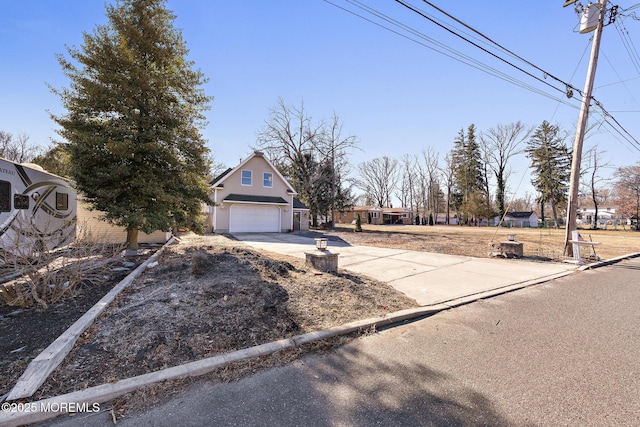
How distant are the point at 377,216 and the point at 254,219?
37.3 m

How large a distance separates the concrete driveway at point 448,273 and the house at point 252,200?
45.1ft

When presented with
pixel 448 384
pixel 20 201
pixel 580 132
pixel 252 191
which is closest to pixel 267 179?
pixel 252 191

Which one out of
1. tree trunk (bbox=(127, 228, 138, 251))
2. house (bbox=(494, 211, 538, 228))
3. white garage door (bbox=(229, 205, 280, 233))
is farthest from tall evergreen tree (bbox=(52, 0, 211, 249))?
house (bbox=(494, 211, 538, 228))

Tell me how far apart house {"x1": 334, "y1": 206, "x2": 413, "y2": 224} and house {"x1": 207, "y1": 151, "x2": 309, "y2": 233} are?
31855mm

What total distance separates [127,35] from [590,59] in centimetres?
1618

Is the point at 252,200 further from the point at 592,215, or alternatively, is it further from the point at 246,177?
the point at 592,215

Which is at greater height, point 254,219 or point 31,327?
point 254,219

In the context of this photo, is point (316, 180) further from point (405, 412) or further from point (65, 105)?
point (405, 412)

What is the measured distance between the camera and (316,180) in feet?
104

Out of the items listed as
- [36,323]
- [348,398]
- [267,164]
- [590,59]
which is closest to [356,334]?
[348,398]

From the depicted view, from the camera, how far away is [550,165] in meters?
43.5

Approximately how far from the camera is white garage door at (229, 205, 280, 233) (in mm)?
21672

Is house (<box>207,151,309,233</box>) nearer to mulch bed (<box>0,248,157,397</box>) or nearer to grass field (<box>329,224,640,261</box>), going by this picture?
grass field (<box>329,224,640,261</box>)

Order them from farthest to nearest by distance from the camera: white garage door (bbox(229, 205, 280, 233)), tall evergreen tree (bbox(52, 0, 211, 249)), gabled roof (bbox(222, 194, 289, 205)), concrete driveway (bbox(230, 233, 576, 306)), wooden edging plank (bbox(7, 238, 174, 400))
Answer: white garage door (bbox(229, 205, 280, 233))
gabled roof (bbox(222, 194, 289, 205))
tall evergreen tree (bbox(52, 0, 211, 249))
concrete driveway (bbox(230, 233, 576, 306))
wooden edging plank (bbox(7, 238, 174, 400))
